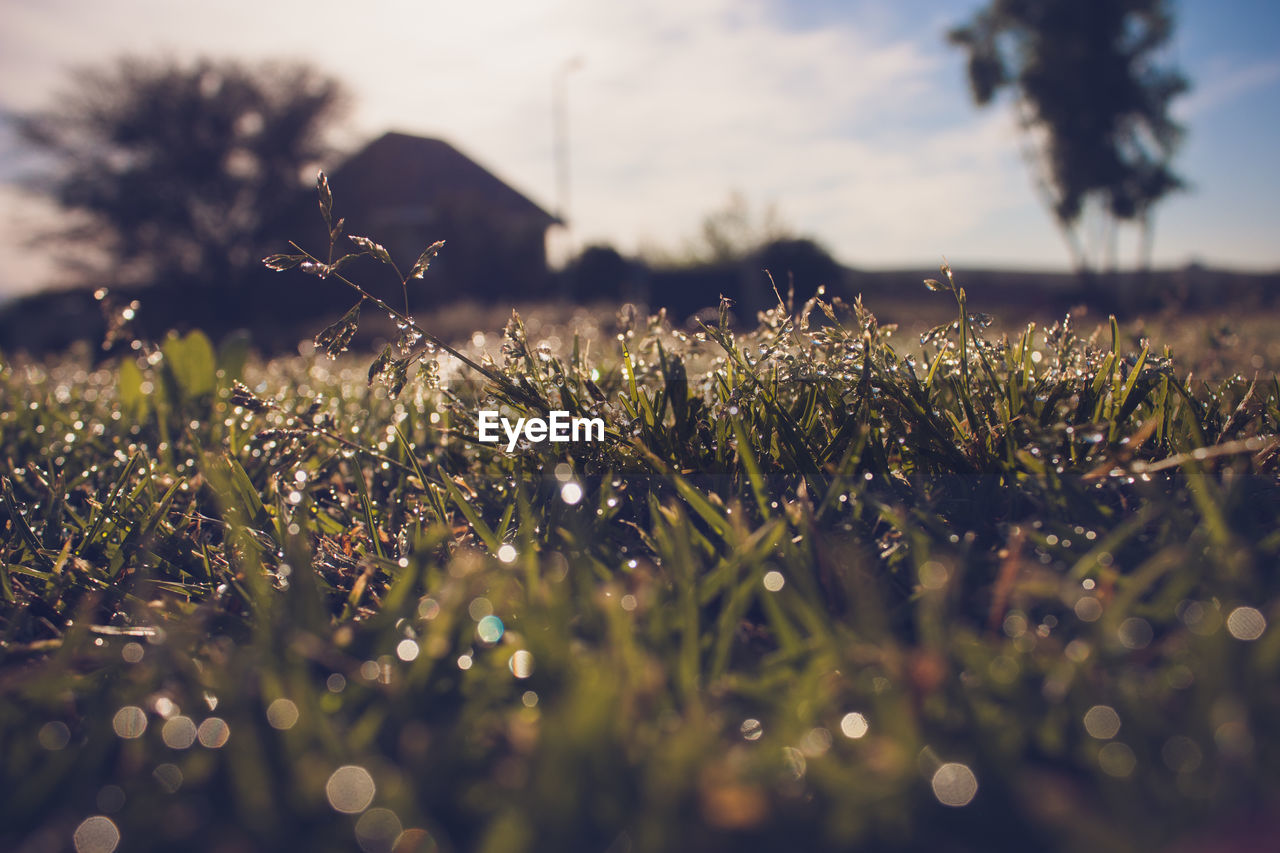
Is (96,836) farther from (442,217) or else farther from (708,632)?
(442,217)

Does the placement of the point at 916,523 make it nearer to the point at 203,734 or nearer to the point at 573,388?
the point at 573,388

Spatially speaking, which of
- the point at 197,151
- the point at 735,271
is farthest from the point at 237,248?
the point at 735,271

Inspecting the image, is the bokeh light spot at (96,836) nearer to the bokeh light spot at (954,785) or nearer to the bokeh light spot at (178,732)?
the bokeh light spot at (178,732)

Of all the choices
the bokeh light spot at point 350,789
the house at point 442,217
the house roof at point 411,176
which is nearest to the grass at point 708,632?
the bokeh light spot at point 350,789

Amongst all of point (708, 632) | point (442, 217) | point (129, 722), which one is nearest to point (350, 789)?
point (129, 722)

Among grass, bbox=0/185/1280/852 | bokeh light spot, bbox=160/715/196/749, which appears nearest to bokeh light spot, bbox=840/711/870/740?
grass, bbox=0/185/1280/852
